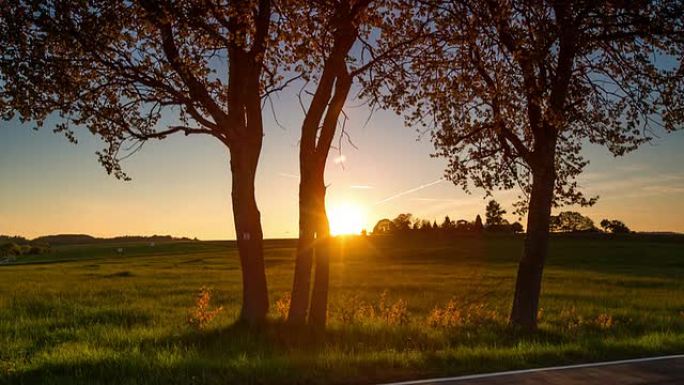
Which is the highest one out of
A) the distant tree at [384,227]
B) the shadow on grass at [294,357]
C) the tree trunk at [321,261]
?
the distant tree at [384,227]

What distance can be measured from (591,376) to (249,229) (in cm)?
812

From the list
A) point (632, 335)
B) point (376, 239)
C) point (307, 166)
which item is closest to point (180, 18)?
point (307, 166)

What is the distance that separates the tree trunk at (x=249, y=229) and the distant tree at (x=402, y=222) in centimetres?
11755

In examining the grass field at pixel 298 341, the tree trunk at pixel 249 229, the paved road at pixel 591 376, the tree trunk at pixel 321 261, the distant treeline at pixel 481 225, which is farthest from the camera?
the distant treeline at pixel 481 225

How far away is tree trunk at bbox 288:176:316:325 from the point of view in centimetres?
1457

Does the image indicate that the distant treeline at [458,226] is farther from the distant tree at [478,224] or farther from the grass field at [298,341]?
the grass field at [298,341]

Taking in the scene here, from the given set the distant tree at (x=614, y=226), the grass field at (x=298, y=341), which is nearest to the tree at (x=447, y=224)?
the distant tree at (x=614, y=226)

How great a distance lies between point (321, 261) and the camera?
14602 mm

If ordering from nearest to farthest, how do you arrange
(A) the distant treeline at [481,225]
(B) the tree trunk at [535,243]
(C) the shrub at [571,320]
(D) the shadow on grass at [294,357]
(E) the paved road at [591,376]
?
(E) the paved road at [591,376], (D) the shadow on grass at [294,357], (B) the tree trunk at [535,243], (C) the shrub at [571,320], (A) the distant treeline at [481,225]

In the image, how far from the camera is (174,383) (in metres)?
9.41

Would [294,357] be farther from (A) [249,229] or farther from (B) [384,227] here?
(B) [384,227]

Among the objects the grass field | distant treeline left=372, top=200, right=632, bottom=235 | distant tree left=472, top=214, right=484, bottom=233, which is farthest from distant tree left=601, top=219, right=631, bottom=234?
the grass field

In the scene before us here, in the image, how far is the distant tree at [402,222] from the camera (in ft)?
443

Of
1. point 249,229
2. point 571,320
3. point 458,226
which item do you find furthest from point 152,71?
point 458,226
